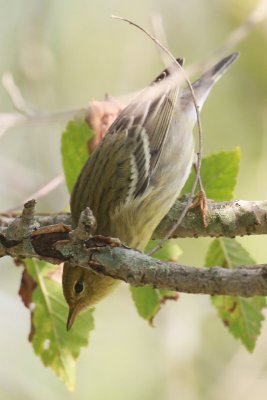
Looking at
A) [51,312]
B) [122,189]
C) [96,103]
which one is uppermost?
[96,103]

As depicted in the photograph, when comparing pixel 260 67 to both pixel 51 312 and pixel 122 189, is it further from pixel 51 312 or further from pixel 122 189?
pixel 51 312

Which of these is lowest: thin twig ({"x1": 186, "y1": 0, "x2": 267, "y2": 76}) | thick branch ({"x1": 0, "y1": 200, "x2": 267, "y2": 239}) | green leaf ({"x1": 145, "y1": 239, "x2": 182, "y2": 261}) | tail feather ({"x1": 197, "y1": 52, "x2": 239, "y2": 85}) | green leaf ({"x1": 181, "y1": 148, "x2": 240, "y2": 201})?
green leaf ({"x1": 145, "y1": 239, "x2": 182, "y2": 261})

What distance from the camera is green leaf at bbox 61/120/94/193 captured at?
3.27 metres

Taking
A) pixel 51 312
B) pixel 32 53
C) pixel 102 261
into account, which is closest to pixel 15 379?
pixel 32 53

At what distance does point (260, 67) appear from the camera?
652 cm

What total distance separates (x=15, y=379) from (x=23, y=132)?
205cm

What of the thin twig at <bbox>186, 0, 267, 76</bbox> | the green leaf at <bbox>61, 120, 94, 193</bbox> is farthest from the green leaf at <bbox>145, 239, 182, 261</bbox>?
the thin twig at <bbox>186, 0, 267, 76</bbox>

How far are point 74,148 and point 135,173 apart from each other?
30 centimetres

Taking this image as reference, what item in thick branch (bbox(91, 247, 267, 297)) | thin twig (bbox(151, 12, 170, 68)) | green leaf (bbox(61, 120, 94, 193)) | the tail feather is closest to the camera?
thick branch (bbox(91, 247, 267, 297))

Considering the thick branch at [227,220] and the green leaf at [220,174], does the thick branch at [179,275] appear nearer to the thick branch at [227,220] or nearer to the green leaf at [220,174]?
the thick branch at [227,220]

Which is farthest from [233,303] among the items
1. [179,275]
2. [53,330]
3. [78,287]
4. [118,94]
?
[118,94]

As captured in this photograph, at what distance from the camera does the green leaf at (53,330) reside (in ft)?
10.1

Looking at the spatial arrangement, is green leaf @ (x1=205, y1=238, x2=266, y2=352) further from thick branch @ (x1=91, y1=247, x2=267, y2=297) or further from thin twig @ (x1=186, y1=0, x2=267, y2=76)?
thin twig @ (x1=186, y1=0, x2=267, y2=76)

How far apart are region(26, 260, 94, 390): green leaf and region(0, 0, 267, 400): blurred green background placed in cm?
224
